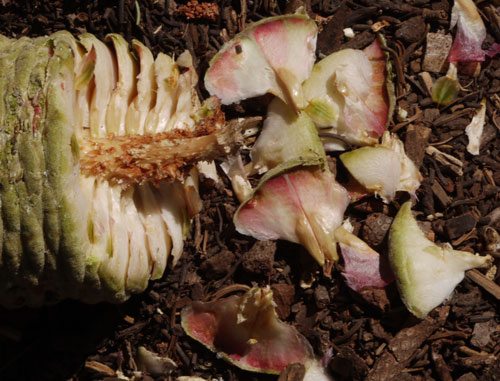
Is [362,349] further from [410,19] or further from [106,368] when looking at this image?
[410,19]

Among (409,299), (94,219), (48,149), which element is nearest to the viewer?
(48,149)

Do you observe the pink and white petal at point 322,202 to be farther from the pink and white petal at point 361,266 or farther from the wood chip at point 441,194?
the wood chip at point 441,194

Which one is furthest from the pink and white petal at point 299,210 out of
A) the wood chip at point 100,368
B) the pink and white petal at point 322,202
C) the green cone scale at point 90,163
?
the wood chip at point 100,368

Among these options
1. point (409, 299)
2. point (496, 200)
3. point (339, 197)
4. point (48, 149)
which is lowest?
point (409, 299)

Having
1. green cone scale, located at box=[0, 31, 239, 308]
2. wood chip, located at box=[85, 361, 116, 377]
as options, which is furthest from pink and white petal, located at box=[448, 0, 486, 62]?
wood chip, located at box=[85, 361, 116, 377]

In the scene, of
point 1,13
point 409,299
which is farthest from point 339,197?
point 1,13

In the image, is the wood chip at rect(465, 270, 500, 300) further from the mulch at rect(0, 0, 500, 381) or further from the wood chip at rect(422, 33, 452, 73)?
the wood chip at rect(422, 33, 452, 73)

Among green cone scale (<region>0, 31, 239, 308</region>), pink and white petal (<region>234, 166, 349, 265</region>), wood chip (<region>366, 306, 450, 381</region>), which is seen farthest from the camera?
wood chip (<region>366, 306, 450, 381</region>)
